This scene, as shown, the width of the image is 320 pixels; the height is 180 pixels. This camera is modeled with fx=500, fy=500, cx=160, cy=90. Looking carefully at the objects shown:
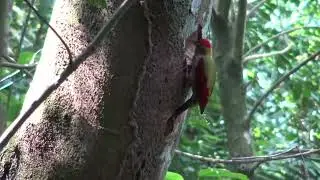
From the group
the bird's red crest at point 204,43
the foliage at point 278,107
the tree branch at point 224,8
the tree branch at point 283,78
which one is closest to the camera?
the bird's red crest at point 204,43

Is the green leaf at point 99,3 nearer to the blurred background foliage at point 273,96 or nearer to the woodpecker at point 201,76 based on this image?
the woodpecker at point 201,76

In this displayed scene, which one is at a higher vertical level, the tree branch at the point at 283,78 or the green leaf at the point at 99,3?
the tree branch at the point at 283,78

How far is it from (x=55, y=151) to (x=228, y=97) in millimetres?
1829

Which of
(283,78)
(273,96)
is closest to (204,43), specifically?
(283,78)

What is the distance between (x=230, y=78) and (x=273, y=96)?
1152 mm

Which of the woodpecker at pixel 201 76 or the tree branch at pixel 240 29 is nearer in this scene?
the woodpecker at pixel 201 76

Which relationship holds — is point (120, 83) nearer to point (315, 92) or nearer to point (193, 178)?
point (193, 178)

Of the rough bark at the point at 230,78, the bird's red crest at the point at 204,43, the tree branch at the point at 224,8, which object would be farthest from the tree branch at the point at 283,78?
the bird's red crest at the point at 204,43

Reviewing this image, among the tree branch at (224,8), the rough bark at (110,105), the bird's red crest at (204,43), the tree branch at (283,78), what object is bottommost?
the rough bark at (110,105)

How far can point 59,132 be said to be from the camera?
0.72m

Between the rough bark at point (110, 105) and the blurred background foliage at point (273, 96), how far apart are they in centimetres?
92

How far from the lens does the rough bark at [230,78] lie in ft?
7.84

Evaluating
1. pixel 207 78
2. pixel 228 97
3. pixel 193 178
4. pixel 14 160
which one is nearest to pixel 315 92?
pixel 228 97

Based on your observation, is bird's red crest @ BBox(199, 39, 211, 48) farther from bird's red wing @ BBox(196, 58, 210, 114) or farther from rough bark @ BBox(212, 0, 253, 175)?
rough bark @ BBox(212, 0, 253, 175)
